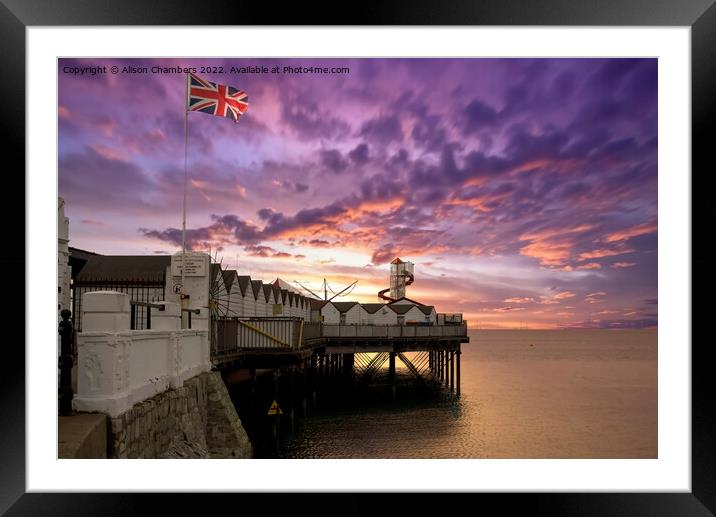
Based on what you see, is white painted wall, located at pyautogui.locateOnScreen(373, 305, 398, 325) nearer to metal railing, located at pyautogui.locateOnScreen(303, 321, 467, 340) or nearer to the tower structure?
the tower structure

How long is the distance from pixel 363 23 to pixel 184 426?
26.7 feet

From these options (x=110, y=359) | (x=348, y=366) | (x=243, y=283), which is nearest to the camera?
(x=110, y=359)

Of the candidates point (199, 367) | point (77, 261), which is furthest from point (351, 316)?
point (199, 367)

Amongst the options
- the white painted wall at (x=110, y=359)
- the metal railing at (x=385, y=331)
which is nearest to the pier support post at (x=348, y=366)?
the metal railing at (x=385, y=331)

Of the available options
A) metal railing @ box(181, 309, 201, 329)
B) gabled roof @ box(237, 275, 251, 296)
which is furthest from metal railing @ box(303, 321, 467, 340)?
metal railing @ box(181, 309, 201, 329)

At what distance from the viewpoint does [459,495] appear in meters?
6.03

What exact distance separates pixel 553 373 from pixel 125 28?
229ft

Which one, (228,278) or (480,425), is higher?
(228,278)

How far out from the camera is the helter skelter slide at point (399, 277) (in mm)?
66812

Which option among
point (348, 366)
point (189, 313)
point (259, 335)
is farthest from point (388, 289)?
point (189, 313)

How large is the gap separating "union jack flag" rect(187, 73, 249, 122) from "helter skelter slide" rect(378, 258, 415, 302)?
50819mm

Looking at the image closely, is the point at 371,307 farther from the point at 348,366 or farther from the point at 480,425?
the point at 480,425

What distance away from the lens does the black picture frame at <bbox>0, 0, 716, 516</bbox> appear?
5.86 metres

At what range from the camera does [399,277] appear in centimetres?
6712
